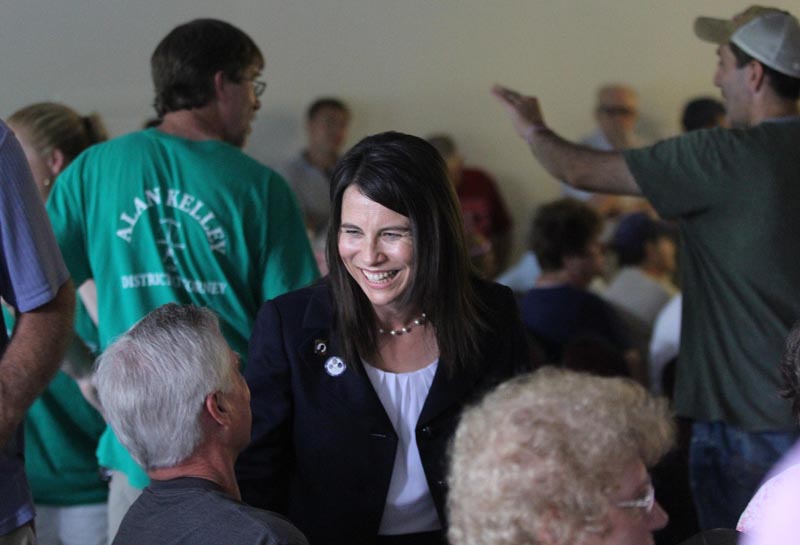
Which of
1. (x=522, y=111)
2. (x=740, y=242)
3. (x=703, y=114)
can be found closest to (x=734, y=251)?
(x=740, y=242)

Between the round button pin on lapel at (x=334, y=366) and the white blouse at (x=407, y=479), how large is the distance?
0.06 m

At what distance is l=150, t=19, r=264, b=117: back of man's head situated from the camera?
336 cm

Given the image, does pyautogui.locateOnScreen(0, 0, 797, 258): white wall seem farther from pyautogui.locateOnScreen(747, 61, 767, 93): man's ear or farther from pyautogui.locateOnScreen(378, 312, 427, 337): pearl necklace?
pyautogui.locateOnScreen(378, 312, 427, 337): pearl necklace

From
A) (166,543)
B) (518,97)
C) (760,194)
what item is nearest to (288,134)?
(518,97)

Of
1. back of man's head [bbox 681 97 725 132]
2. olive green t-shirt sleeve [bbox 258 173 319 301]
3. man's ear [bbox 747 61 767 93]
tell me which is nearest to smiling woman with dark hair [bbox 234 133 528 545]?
olive green t-shirt sleeve [bbox 258 173 319 301]

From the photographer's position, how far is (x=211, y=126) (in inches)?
134

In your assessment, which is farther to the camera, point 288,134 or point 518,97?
point 288,134

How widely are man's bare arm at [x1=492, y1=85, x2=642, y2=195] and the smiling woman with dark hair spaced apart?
84 centimetres

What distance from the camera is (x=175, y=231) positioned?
3.26 metres

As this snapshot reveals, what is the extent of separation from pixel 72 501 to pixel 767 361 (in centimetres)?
199

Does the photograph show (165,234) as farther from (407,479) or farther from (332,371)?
(407,479)

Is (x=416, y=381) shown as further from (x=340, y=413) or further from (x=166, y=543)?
(x=166, y=543)

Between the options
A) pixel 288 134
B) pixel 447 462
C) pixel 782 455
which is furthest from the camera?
pixel 288 134

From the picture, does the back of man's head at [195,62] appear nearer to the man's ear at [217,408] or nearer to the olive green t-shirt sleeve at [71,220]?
the olive green t-shirt sleeve at [71,220]
